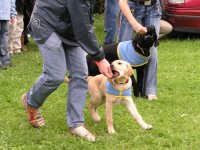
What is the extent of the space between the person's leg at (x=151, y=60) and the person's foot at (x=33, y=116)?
5.82 feet

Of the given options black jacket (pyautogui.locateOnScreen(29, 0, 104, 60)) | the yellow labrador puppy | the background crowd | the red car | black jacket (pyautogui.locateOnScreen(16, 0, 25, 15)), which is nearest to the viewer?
black jacket (pyautogui.locateOnScreen(29, 0, 104, 60))

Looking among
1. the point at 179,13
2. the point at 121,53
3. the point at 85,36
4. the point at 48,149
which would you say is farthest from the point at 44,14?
the point at 179,13

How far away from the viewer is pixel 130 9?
5.62 meters

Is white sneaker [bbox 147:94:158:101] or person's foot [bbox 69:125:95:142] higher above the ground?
person's foot [bbox 69:125:95:142]

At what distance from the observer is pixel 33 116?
4457 millimetres

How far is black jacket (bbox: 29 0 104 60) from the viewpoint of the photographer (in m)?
3.65

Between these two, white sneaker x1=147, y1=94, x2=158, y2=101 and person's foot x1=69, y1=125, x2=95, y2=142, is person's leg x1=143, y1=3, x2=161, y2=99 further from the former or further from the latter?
person's foot x1=69, y1=125, x2=95, y2=142

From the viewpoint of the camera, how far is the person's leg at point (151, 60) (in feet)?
18.5

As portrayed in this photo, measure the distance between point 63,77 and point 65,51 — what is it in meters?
0.28

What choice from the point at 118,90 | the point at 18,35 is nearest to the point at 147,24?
the point at 118,90

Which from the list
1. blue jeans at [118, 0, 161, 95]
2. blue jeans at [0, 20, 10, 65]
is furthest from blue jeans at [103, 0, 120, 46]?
blue jeans at [118, 0, 161, 95]

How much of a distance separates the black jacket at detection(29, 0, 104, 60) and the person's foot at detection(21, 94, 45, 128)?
0.75m

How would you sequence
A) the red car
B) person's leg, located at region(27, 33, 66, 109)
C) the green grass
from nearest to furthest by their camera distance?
person's leg, located at region(27, 33, 66, 109) < the green grass < the red car

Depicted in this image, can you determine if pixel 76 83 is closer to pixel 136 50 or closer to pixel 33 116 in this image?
pixel 33 116
